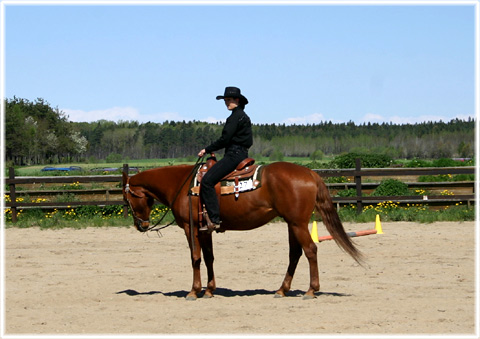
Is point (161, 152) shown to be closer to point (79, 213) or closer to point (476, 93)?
point (79, 213)

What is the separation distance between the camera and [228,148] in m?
9.13

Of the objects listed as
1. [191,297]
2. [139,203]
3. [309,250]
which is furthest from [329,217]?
[139,203]

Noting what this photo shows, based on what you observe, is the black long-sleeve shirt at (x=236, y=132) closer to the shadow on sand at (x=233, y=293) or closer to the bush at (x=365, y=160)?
the shadow on sand at (x=233, y=293)

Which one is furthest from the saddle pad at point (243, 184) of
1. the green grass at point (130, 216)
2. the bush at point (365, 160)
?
the bush at point (365, 160)

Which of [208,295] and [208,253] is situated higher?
[208,253]

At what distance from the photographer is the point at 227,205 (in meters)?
9.08

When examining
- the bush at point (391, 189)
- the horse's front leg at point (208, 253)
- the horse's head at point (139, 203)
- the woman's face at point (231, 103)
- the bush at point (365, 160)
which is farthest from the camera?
the bush at point (365, 160)

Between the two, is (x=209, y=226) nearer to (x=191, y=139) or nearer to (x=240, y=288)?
(x=240, y=288)

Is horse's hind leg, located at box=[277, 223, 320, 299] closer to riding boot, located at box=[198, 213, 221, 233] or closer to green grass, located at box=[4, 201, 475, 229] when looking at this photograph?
riding boot, located at box=[198, 213, 221, 233]

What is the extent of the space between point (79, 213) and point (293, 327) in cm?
1434

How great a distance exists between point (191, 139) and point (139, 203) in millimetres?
105647

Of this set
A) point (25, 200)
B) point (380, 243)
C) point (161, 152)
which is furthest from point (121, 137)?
point (380, 243)

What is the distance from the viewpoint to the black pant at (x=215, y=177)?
897 centimetres

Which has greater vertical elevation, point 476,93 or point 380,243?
point 476,93
